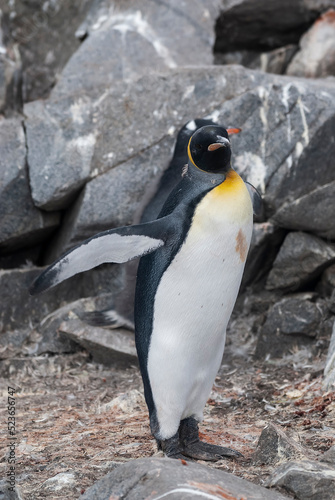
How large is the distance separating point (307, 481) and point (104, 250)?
3.84 ft

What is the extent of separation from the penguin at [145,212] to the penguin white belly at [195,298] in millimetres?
1986

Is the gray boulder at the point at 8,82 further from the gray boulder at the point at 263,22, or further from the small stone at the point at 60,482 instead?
the small stone at the point at 60,482

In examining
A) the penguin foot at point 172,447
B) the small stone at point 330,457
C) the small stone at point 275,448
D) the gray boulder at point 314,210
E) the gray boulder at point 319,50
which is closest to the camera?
the small stone at point 330,457

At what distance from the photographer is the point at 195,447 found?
290 centimetres

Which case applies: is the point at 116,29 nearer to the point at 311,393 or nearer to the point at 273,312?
the point at 273,312

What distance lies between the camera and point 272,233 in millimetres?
5262

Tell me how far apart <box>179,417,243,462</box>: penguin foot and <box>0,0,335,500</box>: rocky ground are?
0.75 meters

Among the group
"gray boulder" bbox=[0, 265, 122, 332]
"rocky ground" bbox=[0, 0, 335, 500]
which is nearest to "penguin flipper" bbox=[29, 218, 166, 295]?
"rocky ground" bbox=[0, 0, 335, 500]

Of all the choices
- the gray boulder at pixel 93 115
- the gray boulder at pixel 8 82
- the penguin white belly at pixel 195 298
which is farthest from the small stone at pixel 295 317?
the gray boulder at pixel 8 82

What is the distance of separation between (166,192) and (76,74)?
175 centimetres

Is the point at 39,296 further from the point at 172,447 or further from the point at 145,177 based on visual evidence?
the point at 172,447

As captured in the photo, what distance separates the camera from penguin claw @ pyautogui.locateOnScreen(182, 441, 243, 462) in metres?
2.82

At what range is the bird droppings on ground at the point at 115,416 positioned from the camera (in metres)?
2.72

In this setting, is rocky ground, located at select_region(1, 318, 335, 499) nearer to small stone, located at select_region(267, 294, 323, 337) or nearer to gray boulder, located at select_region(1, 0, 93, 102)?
small stone, located at select_region(267, 294, 323, 337)
